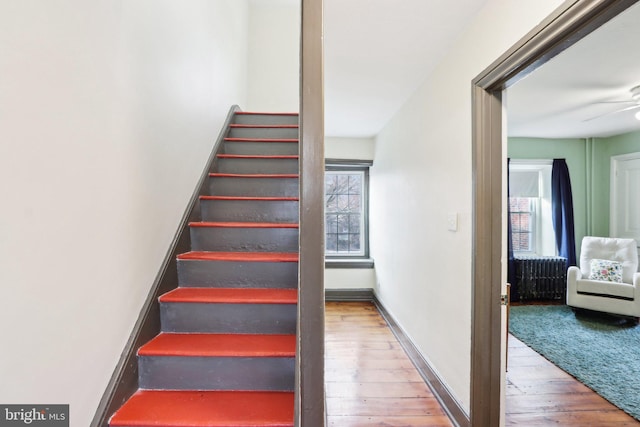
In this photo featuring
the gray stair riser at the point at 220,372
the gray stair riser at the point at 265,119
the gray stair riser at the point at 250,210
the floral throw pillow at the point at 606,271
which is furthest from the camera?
the floral throw pillow at the point at 606,271

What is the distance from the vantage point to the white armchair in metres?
3.53

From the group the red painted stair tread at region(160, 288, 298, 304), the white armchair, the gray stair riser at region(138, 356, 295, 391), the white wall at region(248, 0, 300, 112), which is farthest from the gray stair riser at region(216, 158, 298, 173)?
the white armchair

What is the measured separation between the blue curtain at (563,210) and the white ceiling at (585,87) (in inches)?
22.0

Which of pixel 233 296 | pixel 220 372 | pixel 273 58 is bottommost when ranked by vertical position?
pixel 220 372

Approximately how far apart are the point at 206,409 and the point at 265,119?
251 cm

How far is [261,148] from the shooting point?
264cm

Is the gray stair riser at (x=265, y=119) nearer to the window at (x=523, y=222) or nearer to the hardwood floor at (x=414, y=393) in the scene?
the hardwood floor at (x=414, y=393)

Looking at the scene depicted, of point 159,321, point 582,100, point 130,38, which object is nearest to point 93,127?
point 130,38

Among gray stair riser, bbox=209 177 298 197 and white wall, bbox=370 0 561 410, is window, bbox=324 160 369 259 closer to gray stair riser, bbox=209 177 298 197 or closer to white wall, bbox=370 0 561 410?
white wall, bbox=370 0 561 410

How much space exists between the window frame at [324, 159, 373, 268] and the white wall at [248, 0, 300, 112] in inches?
45.4

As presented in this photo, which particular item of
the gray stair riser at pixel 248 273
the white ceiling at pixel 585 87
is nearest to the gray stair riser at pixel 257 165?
the gray stair riser at pixel 248 273

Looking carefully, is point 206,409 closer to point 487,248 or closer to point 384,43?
point 487,248

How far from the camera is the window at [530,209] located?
4.90 m

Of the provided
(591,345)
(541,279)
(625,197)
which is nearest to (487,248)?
(591,345)
